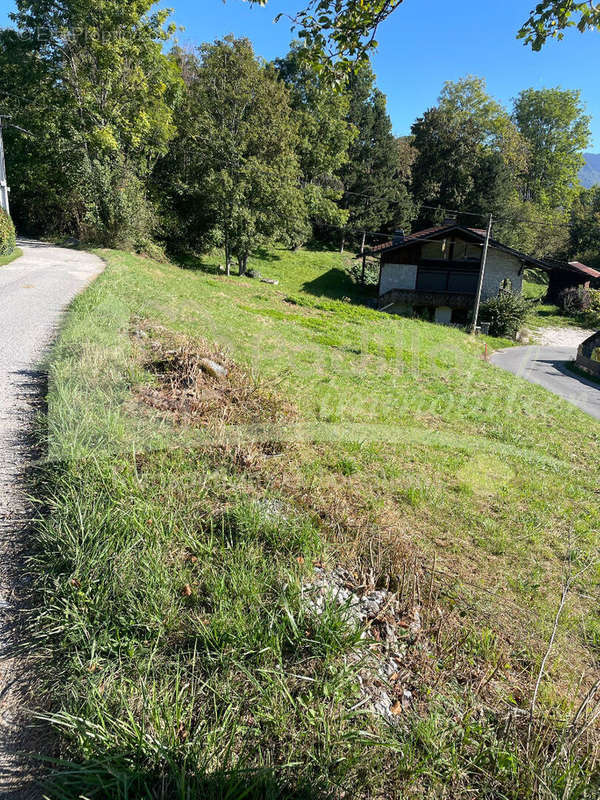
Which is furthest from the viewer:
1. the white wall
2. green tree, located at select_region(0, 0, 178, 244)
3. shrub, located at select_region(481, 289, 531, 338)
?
the white wall

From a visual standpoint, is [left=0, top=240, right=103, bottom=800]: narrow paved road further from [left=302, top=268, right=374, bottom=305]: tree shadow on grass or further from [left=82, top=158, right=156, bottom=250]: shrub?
[left=302, top=268, right=374, bottom=305]: tree shadow on grass

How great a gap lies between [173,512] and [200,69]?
3065 centimetres

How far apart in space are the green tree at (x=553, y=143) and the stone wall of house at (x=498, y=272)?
35.5 m

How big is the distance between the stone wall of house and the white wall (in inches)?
213

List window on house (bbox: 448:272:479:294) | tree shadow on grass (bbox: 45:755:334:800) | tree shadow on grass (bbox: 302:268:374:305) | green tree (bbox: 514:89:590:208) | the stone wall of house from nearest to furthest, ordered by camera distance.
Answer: tree shadow on grass (bbox: 45:755:334:800) < the stone wall of house < window on house (bbox: 448:272:479:294) < tree shadow on grass (bbox: 302:268:374:305) < green tree (bbox: 514:89:590:208)

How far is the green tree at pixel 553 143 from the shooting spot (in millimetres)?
61406

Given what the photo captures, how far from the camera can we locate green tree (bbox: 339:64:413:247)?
144 feet

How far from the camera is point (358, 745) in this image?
6.58ft

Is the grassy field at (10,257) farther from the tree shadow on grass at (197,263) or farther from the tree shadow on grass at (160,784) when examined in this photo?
the tree shadow on grass at (160,784)

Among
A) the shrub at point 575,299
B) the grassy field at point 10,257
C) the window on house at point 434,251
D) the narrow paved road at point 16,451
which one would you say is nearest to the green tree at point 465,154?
the shrub at point 575,299

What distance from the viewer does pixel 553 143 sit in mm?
62625

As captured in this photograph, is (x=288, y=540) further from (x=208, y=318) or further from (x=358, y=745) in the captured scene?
(x=208, y=318)

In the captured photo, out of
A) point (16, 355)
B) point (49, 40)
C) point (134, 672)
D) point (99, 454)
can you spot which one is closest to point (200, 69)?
point (49, 40)

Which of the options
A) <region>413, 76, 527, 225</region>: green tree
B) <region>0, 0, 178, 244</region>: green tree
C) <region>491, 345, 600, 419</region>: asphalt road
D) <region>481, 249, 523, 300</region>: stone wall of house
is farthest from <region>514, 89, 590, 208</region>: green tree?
<region>0, 0, 178, 244</region>: green tree
